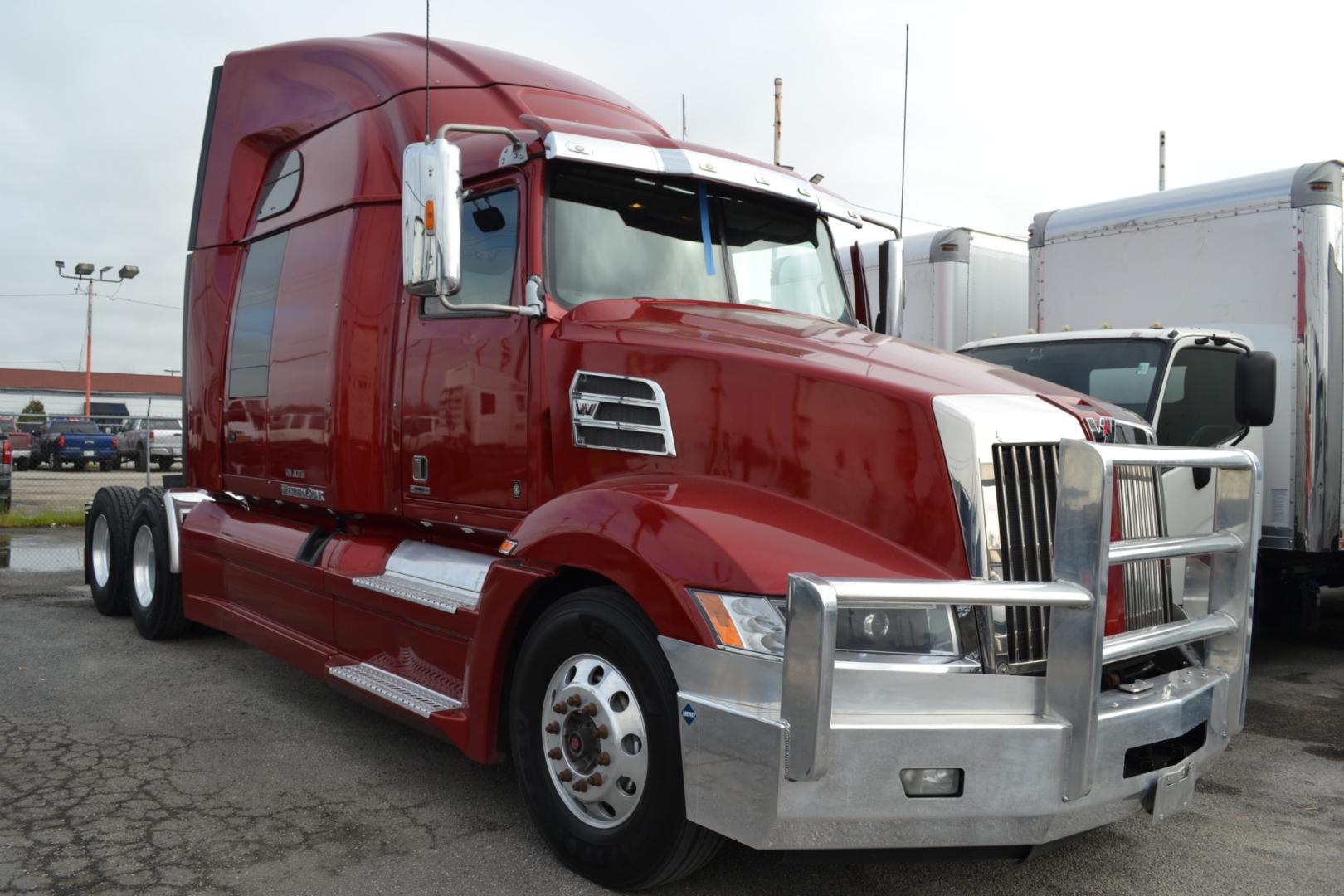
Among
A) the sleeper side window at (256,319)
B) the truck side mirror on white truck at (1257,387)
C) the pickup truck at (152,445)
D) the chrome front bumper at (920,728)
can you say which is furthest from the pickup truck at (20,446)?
the chrome front bumper at (920,728)

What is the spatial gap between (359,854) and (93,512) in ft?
19.8

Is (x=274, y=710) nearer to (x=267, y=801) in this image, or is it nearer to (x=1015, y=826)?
(x=267, y=801)

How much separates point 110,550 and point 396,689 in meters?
4.74

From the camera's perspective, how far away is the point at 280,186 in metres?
6.22

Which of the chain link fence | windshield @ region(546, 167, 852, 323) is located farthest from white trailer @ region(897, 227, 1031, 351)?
the chain link fence

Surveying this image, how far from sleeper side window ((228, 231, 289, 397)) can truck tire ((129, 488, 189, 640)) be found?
145 cm

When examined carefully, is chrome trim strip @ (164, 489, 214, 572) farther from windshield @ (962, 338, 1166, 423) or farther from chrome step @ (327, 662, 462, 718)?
windshield @ (962, 338, 1166, 423)

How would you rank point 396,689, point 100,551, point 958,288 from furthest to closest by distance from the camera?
point 958,288 < point 100,551 < point 396,689

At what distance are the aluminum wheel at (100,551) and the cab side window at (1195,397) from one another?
738 centimetres

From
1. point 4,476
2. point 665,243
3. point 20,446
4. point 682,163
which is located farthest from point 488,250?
point 20,446

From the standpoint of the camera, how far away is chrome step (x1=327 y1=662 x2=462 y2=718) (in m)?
4.18

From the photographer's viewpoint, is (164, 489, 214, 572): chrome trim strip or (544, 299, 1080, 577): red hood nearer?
(544, 299, 1080, 577): red hood

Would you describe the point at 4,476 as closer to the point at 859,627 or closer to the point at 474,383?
the point at 474,383

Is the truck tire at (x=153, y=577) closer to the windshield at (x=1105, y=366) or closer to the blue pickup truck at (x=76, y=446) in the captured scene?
the windshield at (x=1105, y=366)
